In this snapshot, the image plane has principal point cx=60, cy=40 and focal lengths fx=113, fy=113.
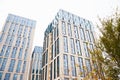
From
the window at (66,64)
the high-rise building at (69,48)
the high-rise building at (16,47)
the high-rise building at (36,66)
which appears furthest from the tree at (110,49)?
the high-rise building at (36,66)

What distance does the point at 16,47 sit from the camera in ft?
193

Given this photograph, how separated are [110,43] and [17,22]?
67.2 m

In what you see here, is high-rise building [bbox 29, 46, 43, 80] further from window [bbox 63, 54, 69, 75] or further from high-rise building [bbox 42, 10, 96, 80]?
window [bbox 63, 54, 69, 75]

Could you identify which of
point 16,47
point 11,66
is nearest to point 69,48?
point 11,66

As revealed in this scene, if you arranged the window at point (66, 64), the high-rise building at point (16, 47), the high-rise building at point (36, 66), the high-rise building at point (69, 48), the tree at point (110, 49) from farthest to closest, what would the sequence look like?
the high-rise building at point (36, 66)
the high-rise building at point (16, 47)
the high-rise building at point (69, 48)
the window at point (66, 64)
the tree at point (110, 49)

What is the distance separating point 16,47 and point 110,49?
5877 centimetres

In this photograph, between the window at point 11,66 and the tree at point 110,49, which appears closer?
the tree at point 110,49

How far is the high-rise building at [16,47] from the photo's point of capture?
171 feet

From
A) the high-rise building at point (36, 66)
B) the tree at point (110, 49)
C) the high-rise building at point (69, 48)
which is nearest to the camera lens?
the tree at point (110, 49)

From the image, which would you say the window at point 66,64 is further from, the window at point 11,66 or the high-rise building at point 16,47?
the window at point 11,66

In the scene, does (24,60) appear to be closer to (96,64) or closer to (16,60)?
(16,60)

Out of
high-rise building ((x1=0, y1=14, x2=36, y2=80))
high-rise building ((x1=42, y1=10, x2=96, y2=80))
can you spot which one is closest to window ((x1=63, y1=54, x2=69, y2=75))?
high-rise building ((x1=42, y1=10, x2=96, y2=80))

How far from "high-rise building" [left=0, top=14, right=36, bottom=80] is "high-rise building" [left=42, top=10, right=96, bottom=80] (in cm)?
1471

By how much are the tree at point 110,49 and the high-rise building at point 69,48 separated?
2586 cm
